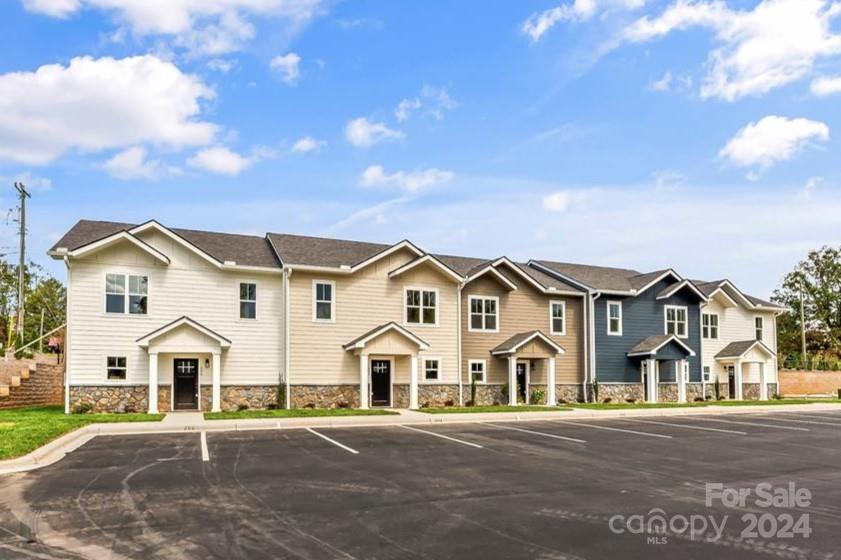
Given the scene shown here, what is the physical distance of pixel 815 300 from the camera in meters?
60.2

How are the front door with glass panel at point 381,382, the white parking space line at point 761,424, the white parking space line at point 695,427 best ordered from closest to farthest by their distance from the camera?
the white parking space line at point 695,427 < the white parking space line at point 761,424 < the front door with glass panel at point 381,382

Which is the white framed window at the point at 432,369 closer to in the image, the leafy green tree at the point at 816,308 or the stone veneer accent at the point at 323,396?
the stone veneer accent at the point at 323,396

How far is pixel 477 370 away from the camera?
1211 inches

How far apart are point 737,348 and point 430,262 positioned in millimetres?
18693

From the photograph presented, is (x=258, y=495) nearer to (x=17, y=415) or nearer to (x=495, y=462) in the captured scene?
(x=495, y=462)

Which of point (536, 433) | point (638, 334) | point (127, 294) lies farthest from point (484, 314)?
point (127, 294)

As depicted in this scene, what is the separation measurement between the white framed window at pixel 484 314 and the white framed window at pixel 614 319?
617 cm

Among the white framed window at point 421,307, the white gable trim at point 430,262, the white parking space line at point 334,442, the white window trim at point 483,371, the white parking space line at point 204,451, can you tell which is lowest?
the white parking space line at point 334,442

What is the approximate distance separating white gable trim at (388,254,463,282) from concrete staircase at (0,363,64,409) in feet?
50.1

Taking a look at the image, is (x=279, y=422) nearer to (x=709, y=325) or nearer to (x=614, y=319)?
(x=614, y=319)

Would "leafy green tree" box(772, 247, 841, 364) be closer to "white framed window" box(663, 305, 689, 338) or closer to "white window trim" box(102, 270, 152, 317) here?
"white framed window" box(663, 305, 689, 338)

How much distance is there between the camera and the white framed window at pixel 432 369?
2923 cm

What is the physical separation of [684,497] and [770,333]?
1344 inches

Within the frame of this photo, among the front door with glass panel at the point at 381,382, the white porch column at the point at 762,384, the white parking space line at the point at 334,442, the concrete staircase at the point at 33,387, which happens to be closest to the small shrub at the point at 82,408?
the concrete staircase at the point at 33,387
